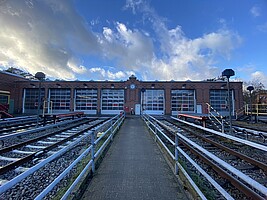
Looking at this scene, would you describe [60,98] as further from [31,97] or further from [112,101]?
[112,101]

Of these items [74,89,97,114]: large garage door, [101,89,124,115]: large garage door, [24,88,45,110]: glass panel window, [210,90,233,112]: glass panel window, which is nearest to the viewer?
[210,90,233,112]: glass panel window

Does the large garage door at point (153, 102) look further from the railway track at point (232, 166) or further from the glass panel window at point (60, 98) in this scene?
the railway track at point (232, 166)

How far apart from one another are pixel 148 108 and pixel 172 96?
191 inches

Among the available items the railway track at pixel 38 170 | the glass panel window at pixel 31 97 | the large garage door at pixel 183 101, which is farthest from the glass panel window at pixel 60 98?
the railway track at pixel 38 170

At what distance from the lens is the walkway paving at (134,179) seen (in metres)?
2.84

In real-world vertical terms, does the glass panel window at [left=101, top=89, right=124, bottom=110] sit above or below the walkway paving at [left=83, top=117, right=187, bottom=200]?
above

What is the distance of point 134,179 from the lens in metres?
3.44

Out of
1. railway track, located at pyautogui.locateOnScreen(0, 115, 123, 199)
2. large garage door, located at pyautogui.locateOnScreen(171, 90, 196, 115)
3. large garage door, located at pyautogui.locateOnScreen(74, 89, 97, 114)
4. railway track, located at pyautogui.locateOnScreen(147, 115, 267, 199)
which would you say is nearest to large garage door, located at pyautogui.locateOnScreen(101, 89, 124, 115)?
large garage door, located at pyautogui.locateOnScreen(74, 89, 97, 114)

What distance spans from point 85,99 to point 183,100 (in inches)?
706

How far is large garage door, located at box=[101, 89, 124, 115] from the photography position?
2816 cm

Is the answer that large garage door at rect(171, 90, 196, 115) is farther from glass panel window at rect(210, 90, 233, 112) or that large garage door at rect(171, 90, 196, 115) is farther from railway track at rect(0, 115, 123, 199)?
railway track at rect(0, 115, 123, 199)

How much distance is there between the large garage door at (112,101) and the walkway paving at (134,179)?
2311 cm

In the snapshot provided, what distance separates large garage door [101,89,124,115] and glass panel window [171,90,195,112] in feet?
30.9

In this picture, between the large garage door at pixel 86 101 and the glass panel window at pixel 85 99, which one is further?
the glass panel window at pixel 85 99
